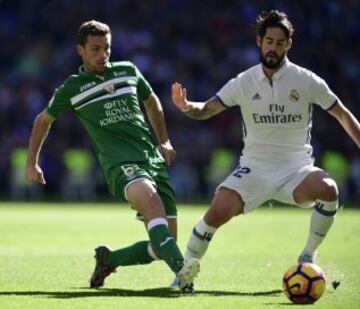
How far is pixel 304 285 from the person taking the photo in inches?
342

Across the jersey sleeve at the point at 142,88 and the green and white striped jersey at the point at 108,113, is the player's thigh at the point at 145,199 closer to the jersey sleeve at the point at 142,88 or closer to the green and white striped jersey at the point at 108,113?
the green and white striped jersey at the point at 108,113

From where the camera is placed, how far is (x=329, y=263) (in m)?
12.3

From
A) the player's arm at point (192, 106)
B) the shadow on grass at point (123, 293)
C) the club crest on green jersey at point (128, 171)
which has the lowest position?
the shadow on grass at point (123, 293)

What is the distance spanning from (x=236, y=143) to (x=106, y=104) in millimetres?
20457


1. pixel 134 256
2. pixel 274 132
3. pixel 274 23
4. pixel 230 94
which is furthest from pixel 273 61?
pixel 134 256

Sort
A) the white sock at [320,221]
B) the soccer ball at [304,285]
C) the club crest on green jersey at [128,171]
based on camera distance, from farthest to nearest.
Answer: the white sock at [320,221] < the club crest on green jersey at [128,171] < the soccer ball at [304,285]

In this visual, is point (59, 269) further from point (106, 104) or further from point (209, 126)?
point (209, 126)

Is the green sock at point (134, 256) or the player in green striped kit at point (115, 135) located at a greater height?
the player in green striped kit at point (115, 135)

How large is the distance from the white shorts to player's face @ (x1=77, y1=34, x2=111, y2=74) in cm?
159

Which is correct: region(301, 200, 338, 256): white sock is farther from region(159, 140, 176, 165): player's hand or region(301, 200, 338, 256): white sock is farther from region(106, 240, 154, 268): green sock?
region(106, 240, 154, 268): green sock

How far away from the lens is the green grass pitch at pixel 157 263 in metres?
8.95

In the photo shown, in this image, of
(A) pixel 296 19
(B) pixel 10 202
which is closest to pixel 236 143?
(A) pixel 296 19

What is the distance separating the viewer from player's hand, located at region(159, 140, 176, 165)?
994cm

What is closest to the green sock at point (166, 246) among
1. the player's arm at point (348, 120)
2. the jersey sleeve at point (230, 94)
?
the jersey sleeve at point (230, 94)
